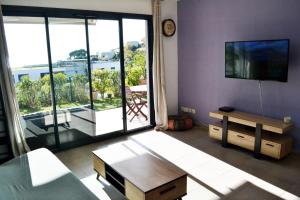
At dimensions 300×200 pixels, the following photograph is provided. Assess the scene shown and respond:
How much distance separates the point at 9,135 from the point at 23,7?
1692 millimetres

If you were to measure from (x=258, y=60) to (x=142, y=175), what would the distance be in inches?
91.7

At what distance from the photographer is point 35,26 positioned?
11.3ft

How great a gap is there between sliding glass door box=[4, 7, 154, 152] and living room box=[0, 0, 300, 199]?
0.02 m

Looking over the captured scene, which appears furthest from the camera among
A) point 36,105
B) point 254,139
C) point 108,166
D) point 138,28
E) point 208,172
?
point 138,28

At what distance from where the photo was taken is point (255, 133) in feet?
11.2

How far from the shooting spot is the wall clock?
4637 mm

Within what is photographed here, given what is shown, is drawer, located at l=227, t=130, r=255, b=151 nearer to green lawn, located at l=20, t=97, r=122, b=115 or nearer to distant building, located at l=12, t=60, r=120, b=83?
green lawn, located at l=20, t=97, r=122, b=115

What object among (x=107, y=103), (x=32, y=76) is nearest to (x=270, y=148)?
(x=107, y=103)

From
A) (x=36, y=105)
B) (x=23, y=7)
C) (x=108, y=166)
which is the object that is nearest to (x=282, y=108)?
(x=108, y=166)

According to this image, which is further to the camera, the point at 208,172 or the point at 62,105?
the point at 62,105

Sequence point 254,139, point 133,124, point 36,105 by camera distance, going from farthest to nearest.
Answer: point 133,124 → point 36,105 → point 254,139

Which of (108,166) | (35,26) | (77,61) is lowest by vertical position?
(108,166)

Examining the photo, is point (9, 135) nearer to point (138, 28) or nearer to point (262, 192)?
point (138, 28)

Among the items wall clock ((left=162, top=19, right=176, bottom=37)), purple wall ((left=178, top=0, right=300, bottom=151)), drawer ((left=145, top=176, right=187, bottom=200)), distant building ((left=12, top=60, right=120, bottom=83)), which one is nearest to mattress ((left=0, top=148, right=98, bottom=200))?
drawer ((left=145, top=176, right=187, bottom=200))
